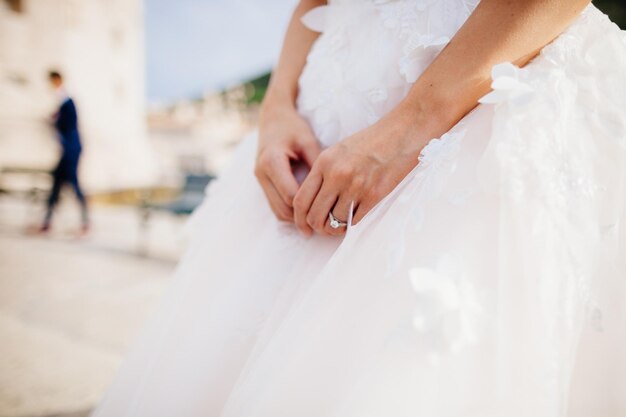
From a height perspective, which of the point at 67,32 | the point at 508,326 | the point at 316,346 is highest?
the point at 67,32

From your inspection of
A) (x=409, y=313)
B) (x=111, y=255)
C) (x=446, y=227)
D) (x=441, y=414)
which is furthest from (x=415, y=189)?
(x=111, y=255)

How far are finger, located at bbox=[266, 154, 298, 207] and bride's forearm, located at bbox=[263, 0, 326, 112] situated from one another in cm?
19

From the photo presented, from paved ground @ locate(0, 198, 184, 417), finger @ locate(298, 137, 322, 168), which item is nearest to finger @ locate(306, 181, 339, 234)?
finger @ locate(298, 137, 322, 168)

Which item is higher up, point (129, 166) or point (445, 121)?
point (129, 166)

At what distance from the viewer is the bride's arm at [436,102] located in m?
0.52

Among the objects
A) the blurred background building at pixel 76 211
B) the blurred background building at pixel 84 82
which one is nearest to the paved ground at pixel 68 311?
the blurred background building at pixel 76 211


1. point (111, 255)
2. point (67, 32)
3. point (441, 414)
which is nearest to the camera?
point (441, 414)

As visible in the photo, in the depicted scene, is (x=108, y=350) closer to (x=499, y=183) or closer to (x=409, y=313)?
(x=409, y=313)

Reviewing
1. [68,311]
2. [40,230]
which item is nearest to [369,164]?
[68,311]

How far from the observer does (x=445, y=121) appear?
0.55 metres

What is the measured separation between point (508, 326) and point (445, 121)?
0.29 metres

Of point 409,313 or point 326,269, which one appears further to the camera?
point 326,269

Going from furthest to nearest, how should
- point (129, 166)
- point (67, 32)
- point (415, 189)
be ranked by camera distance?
point (129, 166), point (67, 32), point (415, 189)

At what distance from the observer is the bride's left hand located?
0.55 meters
